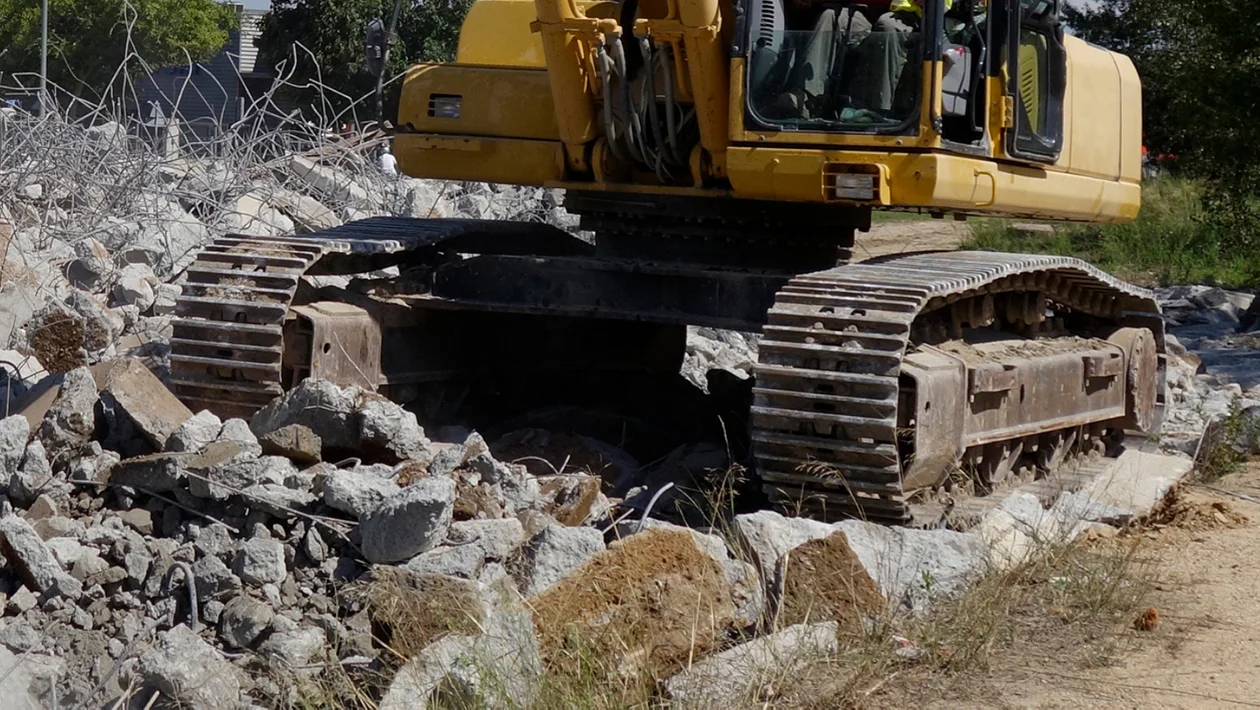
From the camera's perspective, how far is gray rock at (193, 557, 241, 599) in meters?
5.49

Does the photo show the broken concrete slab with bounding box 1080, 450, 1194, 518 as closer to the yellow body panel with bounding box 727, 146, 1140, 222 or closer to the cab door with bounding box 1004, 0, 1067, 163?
the yellow body panel with bounding box 727, 146, 1140, 222

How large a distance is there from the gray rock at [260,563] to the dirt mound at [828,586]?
65.8 inches

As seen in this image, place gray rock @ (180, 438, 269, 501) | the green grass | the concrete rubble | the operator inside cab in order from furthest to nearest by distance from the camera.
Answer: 1. the green grass
2. the operator inside cab
3. gray rock @ (180, 438, 269, 501)
4. the concrete rubble

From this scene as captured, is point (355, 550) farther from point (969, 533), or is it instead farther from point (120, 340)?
point (120, 340)

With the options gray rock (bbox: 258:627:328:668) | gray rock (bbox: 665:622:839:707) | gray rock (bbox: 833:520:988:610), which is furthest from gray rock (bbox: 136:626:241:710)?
gray rock (bbox: 833:520:988:610)

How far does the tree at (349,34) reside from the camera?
2873 cm

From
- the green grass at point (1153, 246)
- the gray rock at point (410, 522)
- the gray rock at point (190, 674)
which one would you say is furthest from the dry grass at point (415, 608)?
the green grass at point (1153, 246)

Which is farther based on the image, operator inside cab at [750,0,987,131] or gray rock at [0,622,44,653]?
operator inside cab at [750,0,987,131]

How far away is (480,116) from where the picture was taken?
823cm

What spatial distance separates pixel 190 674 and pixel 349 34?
83.0ft

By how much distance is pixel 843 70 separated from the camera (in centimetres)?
712

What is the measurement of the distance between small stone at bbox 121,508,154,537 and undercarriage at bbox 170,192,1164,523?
128 centimetres

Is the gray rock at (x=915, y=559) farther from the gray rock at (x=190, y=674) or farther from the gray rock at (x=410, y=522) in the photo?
the gray rock at (x=190, y=674)

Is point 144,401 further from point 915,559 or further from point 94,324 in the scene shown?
point 915,559
